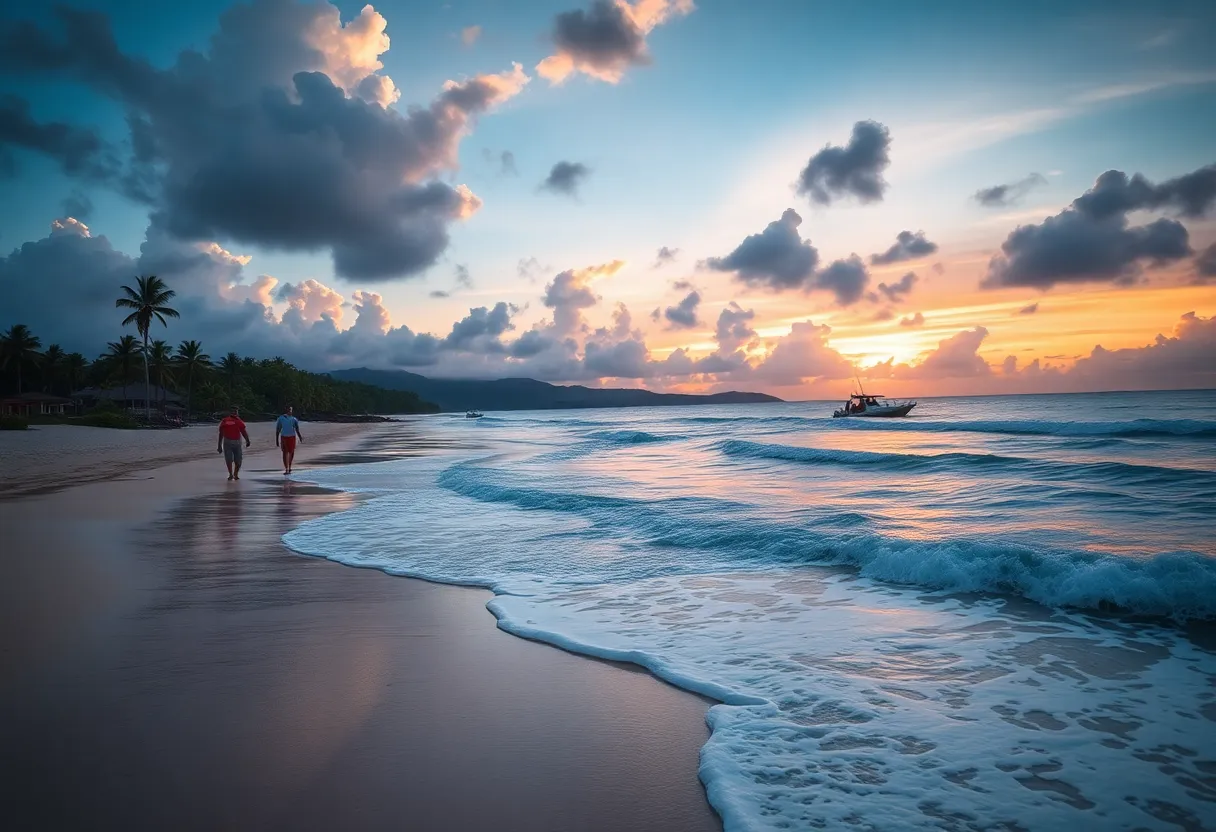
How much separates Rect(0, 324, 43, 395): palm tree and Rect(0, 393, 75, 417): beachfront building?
2.92 metres

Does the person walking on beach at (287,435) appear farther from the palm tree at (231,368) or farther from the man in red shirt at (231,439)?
the palm tree at (231,368)

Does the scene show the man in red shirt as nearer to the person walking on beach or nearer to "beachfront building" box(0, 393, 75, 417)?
the person walking on beach

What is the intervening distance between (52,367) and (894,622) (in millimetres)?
100663

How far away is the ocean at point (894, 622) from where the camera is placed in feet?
11.1

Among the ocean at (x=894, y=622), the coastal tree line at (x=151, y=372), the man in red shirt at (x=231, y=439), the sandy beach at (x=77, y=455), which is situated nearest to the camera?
the ocean at (x=894, y=622)

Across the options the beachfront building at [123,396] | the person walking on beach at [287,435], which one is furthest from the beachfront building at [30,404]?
the person walking on beach at [287,435]

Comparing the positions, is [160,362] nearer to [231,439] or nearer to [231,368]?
[231,368]

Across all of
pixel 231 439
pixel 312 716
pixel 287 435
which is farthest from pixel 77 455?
pixel 312 716

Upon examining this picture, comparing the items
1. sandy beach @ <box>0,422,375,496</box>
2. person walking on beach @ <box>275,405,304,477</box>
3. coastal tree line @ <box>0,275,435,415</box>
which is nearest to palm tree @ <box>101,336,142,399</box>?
coastal tree line @ <box>0,275,435,415</box>

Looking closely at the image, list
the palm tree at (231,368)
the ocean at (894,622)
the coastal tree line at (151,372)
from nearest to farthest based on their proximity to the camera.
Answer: the ocean at (894,622) → the coastal tree line at (151,372) → the palm tree at (231,368)

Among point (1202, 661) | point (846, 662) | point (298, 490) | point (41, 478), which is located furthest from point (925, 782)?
point (41, 478)

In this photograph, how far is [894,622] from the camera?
20.1 ft

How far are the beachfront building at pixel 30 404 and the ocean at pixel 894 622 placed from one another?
71.9 meters

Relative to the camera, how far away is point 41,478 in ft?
60.3
